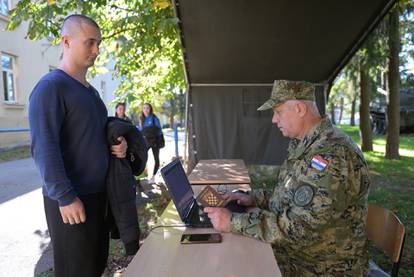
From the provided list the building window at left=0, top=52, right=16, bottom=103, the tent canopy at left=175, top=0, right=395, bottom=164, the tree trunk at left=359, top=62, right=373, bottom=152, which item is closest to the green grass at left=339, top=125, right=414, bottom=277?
the tree trunk at left=359, top=62, right=373, bottom=152

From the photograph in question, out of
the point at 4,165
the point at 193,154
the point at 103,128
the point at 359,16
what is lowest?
the point at 4,165

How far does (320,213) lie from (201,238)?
1.91 feet

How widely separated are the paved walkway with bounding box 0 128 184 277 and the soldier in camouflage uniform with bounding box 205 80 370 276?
2.54 m

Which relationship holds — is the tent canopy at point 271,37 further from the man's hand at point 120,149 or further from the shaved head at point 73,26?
the man's hand at point 120,149

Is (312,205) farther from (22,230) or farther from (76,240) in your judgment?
(22,230)

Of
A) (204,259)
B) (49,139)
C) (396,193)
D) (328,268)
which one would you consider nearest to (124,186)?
(49,139)

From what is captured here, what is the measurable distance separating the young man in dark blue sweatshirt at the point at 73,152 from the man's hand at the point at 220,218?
0.58 meters

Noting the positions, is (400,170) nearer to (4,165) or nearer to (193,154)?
(193,154)

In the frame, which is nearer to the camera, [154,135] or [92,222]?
[92,222]

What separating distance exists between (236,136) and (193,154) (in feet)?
2.68

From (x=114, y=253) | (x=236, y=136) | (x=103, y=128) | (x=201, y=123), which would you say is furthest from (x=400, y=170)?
(x=103, y=128)

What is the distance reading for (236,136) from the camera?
6.67 meters

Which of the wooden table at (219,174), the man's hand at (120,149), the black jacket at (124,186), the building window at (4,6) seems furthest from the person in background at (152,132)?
the building window at (4,6)

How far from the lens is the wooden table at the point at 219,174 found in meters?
3.45
